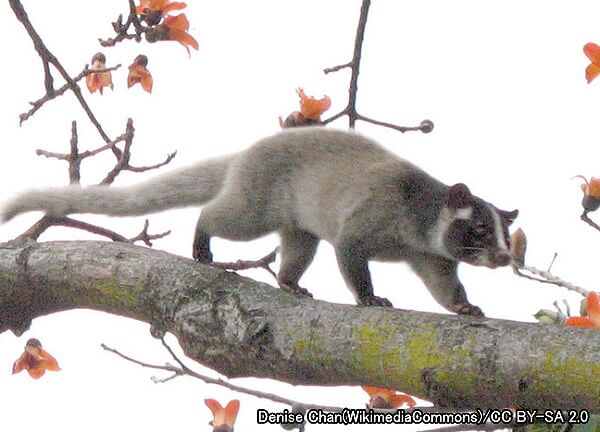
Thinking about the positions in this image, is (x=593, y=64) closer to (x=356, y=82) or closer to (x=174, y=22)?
(x=356, y=82)

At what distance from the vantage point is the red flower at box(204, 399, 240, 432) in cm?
372

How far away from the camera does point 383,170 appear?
5.28 metres

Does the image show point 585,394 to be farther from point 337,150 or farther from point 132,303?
point 337,150

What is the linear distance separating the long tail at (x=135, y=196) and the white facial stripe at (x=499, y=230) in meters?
1.53

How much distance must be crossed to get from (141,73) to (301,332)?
245cm

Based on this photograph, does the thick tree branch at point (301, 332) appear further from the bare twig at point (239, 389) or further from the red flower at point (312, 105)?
the red flower at point (312, 105)

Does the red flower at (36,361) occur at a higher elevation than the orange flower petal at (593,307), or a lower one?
lower

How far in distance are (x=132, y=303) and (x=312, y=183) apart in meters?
1.68

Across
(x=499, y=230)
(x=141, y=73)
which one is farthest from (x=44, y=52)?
A: (x=499, y=230)

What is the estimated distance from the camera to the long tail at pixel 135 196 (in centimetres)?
505

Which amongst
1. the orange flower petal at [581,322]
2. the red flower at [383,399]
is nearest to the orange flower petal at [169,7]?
the red flower at [383,399]

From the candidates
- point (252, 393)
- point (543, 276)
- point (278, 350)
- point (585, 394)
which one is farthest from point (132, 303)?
point (585, 394)

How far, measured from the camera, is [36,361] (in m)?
4.53

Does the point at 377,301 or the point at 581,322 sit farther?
the point at 377,301
